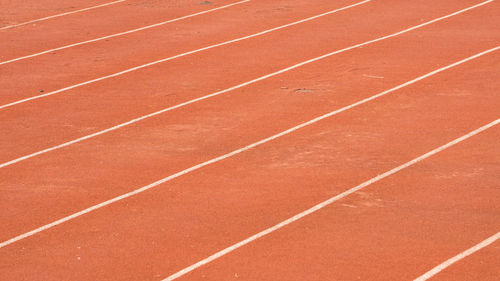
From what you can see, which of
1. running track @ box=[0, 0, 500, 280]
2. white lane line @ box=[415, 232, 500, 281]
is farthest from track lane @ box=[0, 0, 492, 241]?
white lane line @ box=[415, 232, 500, 281]

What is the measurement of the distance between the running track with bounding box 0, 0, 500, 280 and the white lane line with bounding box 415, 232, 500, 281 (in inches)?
0.8

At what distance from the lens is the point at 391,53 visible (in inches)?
551

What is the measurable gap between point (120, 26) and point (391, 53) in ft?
18.4

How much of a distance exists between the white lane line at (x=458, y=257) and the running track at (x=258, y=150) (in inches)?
0.8

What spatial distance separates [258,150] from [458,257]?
3.32 m

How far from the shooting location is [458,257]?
688 centimetres

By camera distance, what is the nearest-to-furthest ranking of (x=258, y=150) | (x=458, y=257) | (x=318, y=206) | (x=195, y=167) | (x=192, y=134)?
(x=458, y=257) → (x=318, y=206) → (x=195, y=167) → (x=258, y=150) → (x=192, y=134)

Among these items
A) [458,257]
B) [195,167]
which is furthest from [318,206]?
[195,167]

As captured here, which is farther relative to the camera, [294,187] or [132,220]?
[294,187]

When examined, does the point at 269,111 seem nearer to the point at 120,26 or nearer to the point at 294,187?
the point at 294,187

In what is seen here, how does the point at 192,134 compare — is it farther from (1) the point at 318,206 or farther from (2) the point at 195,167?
(1) the point at 318,206

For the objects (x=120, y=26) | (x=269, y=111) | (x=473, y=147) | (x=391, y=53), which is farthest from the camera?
(x=120, y=26)

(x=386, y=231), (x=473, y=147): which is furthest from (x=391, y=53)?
(x=386, y=231)

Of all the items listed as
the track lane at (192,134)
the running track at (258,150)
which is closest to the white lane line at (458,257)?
the running track at (258,150)
